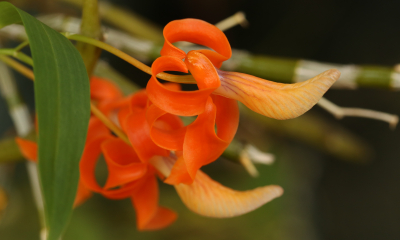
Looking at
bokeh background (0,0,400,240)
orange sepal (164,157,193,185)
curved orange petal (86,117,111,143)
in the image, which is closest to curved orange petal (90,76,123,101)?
curved orange petal (86,117,111,143)

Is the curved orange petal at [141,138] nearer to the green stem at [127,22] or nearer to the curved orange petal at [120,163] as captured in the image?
the curved orange petal at [120,163]

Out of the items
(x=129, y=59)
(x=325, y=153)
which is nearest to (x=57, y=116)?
(x=129, y=59)

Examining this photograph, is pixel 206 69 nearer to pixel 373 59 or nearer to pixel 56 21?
pixel 56 21

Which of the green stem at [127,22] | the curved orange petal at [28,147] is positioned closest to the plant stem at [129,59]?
the curved orange petal at [28,147]

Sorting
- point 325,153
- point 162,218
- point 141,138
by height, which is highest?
point 141,138

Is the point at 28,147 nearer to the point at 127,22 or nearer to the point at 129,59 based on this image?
the point at 129,59

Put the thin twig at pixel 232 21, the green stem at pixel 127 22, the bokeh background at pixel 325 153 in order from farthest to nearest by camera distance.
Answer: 1. the bokeh background at pixel 325 153
2. the green stem at pixel 127 22
3. the thin twig at pixel 232 21
